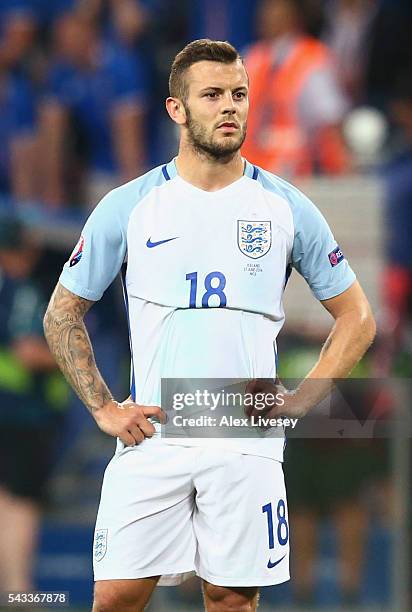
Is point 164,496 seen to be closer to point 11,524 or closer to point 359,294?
point 359,294

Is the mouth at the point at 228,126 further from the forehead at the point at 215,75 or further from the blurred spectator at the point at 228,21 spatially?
the blurred spectator at the point at 228,21

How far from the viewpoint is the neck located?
4.28 metres

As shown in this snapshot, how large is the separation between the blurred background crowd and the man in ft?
8.91

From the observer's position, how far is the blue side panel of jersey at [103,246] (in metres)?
4.25

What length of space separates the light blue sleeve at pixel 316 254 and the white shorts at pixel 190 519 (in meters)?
0.60

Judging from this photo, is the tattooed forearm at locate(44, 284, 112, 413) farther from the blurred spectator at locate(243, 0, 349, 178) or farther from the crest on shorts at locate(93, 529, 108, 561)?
the blurred spectator at locate(243, 0, 349, 178)

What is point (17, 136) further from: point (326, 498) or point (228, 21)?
point (326, 498)

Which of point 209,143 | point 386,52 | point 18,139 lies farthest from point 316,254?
point 18,139

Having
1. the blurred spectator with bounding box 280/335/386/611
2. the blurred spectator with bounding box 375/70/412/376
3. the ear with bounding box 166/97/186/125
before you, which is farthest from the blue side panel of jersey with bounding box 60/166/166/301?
the blurred spectator with bounding box 375/70/412/376

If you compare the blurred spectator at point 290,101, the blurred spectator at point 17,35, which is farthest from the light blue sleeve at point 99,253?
the blurred spectator at point 17,35

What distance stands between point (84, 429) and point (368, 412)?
210cm

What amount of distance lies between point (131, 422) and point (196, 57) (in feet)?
3.78

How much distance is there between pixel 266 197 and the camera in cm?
432

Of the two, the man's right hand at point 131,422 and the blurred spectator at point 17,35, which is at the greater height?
the blurred spectator at point 17,35
